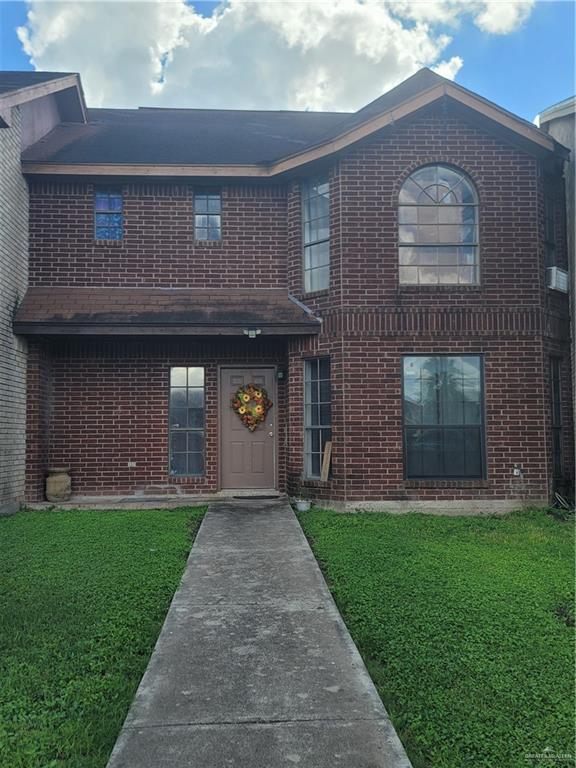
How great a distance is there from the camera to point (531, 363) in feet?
29.0

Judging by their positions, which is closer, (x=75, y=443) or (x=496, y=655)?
(x=496, y=655)

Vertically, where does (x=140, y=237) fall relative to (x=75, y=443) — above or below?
above

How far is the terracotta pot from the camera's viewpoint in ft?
30.7

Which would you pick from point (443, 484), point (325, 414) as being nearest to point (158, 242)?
point (325, 414)

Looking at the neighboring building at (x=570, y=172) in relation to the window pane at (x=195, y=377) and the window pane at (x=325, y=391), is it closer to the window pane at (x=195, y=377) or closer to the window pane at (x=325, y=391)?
the window pane at (x=325, y=391)

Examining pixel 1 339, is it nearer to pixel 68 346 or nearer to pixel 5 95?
pixel 68 346

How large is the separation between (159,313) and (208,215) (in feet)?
6.92

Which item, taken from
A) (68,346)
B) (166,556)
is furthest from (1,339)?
(166,556)

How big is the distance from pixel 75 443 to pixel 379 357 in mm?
5296

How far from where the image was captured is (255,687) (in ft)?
10.5

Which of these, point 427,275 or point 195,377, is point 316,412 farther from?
point 427,275

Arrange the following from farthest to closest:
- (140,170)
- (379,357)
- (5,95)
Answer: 1. (140,170)
2. (379,357)
3. (5,95)

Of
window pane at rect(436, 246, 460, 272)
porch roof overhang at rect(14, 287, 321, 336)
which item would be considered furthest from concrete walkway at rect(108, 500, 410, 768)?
window pane at rect(436, 246, 460, 272)

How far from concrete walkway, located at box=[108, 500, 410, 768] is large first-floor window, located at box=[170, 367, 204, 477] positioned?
15.1 ft
